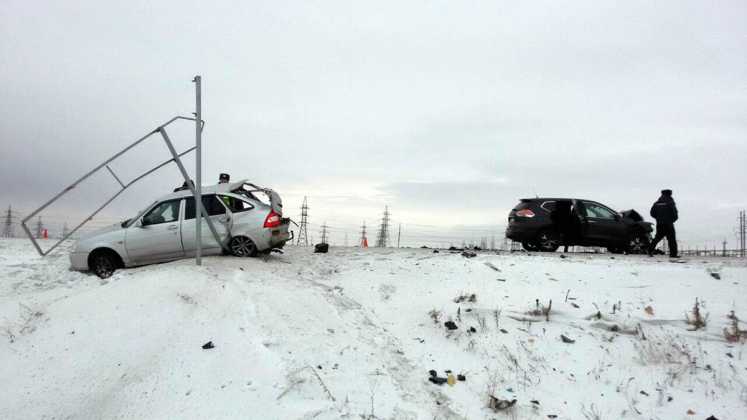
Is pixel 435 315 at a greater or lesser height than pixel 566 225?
lesser

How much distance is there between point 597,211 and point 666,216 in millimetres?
1717

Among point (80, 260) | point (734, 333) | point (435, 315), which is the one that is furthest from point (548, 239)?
point (80, 260)

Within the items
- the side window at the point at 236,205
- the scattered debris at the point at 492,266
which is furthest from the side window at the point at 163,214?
the scattered debris at the point at 492,266

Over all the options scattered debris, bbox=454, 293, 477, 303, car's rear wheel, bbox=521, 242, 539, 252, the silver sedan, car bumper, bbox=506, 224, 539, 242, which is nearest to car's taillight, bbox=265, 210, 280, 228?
the silver sedan

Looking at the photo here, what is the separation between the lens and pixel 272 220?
8570mm

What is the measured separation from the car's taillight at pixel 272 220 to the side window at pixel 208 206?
92 centimetres

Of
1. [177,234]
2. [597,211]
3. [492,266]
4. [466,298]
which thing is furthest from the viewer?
[597,211]

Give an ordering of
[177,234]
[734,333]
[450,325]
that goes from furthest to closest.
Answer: [177,234] < [450,325] < [734,333]

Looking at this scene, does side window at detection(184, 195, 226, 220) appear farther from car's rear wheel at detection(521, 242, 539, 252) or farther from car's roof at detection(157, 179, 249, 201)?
car's rear wheel at detection(521, 242, 539, 252)

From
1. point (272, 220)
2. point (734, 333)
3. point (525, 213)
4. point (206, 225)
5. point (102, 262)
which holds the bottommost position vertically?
point (734, 333)

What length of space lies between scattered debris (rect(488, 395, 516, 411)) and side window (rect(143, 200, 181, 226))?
698 centimetres

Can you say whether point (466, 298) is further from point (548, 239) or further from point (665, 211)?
point (665, 211)

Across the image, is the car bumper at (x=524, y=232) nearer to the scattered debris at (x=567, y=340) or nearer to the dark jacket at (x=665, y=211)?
the dark jacket at (x=665, y=211)

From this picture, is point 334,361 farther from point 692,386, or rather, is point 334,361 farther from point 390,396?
point 692,386
